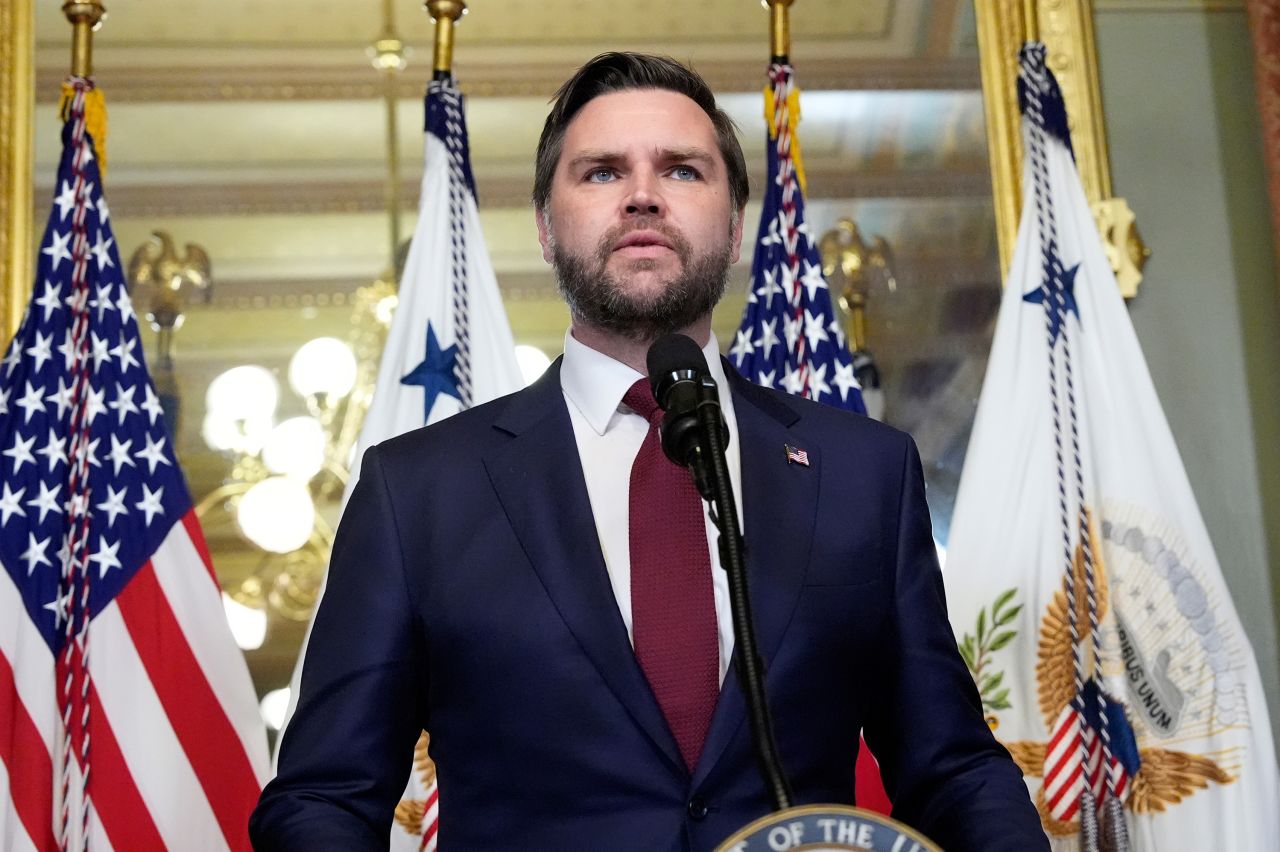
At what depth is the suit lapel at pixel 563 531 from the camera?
145 centimetres

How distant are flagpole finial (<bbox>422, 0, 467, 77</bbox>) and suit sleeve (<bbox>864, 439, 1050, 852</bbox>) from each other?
7.45 ft

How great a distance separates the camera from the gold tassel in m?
3.50

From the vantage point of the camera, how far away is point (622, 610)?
1.54 metres

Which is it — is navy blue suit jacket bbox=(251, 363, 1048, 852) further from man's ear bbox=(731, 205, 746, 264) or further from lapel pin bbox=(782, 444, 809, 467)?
man's ear bbox=(731, 205, 746, 264)

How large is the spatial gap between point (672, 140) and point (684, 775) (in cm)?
74

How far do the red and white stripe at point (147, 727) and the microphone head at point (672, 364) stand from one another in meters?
2.12

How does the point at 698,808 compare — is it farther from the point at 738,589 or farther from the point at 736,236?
the point at 736,236

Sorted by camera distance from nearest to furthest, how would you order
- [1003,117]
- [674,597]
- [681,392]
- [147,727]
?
[681,392], [674,597], [147,727], [1003,117]

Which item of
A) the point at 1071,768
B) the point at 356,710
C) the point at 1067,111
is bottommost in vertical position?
the point at 1071,768

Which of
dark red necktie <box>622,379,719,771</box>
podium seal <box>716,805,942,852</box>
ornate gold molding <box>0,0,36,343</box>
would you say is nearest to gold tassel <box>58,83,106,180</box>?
ornate gold molding <box>0,0,36,343</box>

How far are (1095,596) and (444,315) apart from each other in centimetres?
161

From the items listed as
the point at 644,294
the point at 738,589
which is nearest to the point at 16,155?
the point at 644,294

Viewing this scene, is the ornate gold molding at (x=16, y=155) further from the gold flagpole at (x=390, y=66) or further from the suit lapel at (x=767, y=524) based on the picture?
the suit lapel at (x=767, y=524)

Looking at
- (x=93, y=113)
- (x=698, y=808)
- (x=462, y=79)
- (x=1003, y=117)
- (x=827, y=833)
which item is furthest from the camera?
(x=462, y=79)
